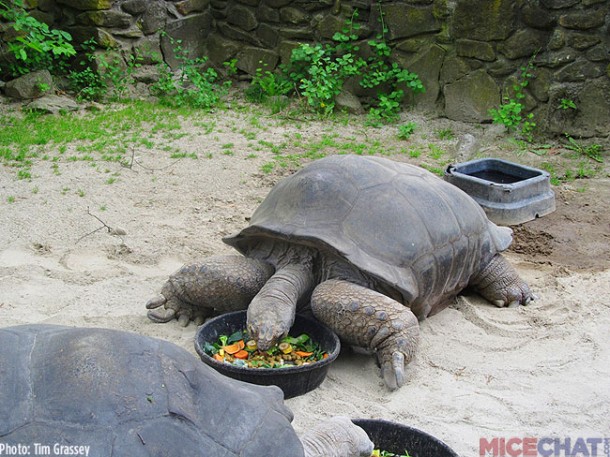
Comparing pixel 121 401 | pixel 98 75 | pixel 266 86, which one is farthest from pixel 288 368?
pixel 98 75

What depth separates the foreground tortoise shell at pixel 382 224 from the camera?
11.8ft

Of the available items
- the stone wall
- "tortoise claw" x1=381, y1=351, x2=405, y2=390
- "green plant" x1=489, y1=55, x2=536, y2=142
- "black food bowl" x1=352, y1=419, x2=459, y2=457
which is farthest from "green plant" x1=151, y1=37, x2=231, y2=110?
"black food bowl" x1=352, y1=419, x2=459, y2=457

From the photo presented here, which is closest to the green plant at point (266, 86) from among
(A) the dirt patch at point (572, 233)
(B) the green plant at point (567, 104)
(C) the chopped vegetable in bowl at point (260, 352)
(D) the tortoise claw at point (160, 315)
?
(B) the green plant at point (567, 104)

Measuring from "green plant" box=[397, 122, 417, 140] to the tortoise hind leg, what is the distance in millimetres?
2748

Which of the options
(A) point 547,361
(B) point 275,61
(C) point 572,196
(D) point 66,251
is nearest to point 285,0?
(B) point 275,61

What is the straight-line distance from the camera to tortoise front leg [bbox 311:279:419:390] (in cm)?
342

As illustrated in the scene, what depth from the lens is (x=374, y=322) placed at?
3447 millimetres

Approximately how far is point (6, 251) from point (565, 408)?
10.5ft

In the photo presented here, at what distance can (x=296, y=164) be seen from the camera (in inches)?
242

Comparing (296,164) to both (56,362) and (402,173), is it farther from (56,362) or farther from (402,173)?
(56,362)

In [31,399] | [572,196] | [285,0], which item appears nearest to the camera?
[31,399]

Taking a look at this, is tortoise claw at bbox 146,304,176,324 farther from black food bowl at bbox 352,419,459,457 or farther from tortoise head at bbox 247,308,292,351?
black food bowl at bbox 352,419,459,457

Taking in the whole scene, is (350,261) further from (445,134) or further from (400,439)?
(445,134)

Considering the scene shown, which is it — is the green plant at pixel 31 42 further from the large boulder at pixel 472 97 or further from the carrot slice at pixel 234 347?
the carrot slice at pixel 234 347
